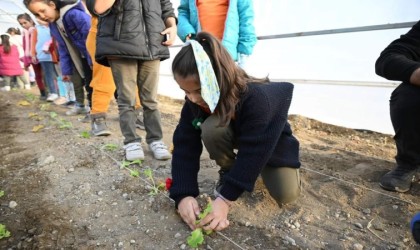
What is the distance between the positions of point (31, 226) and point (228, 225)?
93 centimetres

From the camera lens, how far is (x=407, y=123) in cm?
167

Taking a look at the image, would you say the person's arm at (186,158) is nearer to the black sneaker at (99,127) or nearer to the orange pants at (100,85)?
the orange pants at (100,85)

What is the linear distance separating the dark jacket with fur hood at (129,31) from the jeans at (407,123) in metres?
1.55

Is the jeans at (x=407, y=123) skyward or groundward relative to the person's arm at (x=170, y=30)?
groundward

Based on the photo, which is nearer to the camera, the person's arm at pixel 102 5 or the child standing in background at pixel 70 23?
the person's arm at pixel 102 5

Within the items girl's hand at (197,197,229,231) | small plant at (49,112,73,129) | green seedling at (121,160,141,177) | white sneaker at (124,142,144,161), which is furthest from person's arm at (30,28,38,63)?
girl's hand at (197,197,229,231)

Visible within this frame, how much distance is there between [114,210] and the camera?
1543 millimetres

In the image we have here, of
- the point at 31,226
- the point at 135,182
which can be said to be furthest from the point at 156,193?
the point at 31,226

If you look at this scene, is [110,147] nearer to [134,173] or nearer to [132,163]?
[132,163]

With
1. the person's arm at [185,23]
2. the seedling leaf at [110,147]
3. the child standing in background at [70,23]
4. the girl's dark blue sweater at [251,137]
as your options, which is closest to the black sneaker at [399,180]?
the girl's dark blue sweater at [251,137]

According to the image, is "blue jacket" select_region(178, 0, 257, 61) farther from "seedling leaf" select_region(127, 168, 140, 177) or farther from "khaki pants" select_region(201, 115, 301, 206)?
"seedling leaf" select_region(127, 168, 140, 177)

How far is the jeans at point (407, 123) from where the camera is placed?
5.39ft

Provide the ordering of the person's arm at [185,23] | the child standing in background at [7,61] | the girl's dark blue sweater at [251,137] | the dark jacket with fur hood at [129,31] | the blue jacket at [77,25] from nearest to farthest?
the girl's dark blue sweater at [251,137], the dark jacket with fur hood at [129,31], the person's arm at [185,23], the blue jacket at [77,25], the child standing in background at [7,61]

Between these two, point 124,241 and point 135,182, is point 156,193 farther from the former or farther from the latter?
point 124,241
